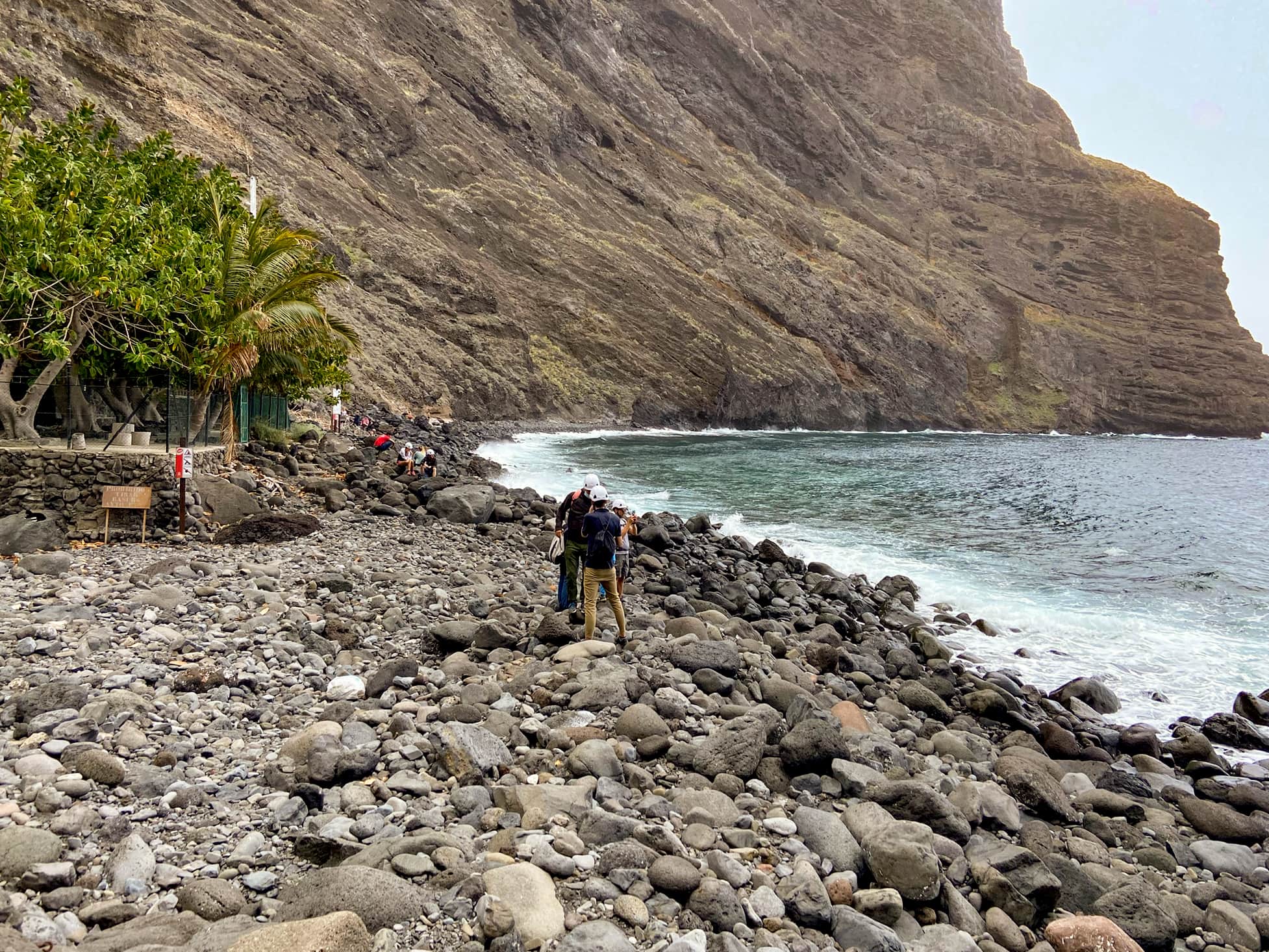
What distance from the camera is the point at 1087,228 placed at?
135875 mm

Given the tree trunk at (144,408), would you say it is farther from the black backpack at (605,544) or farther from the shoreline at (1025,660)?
the shoreline at (1025,660)

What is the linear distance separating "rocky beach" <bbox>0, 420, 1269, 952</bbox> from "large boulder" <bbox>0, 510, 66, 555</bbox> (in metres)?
0.39

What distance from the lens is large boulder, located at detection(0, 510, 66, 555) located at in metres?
10.3

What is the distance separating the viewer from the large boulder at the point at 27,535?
33.9 ft

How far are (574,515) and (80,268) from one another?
9357 mm

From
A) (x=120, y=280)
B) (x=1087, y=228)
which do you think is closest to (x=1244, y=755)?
(x=120, y=280)

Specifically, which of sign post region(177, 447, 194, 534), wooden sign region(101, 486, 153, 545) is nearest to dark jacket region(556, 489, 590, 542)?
sign post region(177, 447, 194, 534)

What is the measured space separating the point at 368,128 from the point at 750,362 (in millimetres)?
46717

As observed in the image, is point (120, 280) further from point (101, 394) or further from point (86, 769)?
point (86, 769)

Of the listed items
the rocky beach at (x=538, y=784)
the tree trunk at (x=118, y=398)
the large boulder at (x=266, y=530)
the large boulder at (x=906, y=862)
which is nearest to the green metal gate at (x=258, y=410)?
the tree trunk at (x=118, y=398)

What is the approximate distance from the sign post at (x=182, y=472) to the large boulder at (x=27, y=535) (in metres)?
1.67

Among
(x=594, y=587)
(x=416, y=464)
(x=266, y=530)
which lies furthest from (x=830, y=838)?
(x=416, y=464)

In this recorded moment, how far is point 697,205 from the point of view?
303ft

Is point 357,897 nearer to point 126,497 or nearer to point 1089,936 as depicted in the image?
point 1089,936
